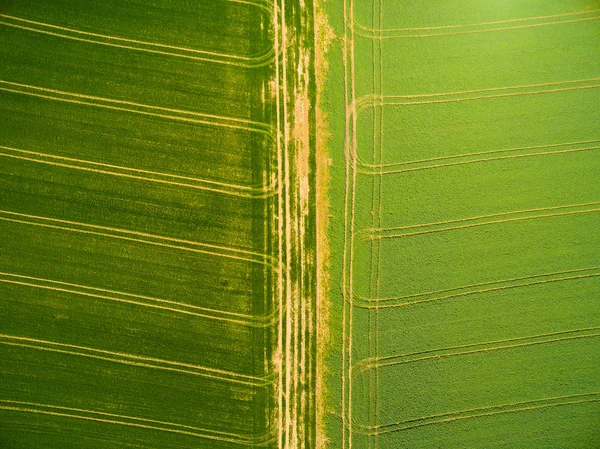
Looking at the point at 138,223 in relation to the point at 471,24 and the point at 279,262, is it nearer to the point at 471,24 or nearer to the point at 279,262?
the point at 279,262

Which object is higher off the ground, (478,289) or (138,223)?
(138,223)

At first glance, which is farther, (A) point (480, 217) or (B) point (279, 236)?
(A) point (480, 217)

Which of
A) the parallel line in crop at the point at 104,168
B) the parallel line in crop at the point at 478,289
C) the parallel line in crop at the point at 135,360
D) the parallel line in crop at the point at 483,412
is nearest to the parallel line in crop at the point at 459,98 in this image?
the parallel line in crop at the point at 478,289

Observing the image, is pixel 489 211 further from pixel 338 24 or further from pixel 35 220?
pixel 35 220

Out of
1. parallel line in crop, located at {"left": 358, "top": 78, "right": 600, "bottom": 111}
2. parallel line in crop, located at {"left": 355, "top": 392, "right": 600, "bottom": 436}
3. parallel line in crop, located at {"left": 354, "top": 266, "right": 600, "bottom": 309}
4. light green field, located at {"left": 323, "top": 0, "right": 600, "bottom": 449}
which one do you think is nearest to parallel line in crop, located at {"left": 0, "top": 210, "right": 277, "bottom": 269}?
light green field, located at {"left": 323, "top": 0, "right": 600, "bottom": 449}

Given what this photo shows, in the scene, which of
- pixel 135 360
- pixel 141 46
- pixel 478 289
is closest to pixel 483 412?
pixel 478 289

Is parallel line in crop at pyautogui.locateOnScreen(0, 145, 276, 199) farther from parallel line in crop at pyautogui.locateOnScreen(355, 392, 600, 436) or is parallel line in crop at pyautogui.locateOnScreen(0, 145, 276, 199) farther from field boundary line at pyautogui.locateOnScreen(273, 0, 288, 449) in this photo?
parallel line in crop at pyautogui.locateOnScreen(355, 392, 600, 436)

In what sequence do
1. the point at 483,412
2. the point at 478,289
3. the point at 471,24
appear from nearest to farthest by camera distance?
1. the point at 483,412
2. the point at 478,289
3. the point at 471,24
